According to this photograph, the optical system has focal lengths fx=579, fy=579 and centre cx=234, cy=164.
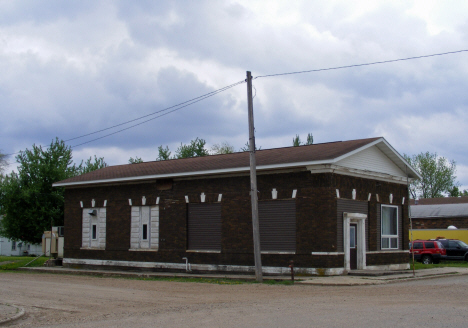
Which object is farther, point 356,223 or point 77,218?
point 77,218

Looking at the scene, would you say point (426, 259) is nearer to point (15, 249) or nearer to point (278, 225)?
point (278, 225)

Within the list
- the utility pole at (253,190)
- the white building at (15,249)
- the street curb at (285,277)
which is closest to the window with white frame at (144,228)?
the street curb at (285,277)

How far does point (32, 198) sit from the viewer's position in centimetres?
4228

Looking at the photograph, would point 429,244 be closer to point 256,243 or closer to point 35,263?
point 256,243

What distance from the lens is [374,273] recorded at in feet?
72.4

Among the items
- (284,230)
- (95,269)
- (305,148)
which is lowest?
(95,269)

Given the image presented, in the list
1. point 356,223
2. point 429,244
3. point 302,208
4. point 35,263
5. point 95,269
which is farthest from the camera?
point 429,244

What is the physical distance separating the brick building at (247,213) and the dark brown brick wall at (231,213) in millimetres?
42

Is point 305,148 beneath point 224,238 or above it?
above

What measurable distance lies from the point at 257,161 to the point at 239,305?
416 inches

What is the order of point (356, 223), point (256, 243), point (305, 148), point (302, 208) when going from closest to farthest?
point (256, 243) → point (302, 208) → point (356, 223) → point (305, 148)

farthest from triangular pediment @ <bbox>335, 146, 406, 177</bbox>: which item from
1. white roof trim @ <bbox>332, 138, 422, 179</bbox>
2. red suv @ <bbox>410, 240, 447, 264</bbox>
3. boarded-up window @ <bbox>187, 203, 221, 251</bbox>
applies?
red suv @ <bbox>410, 240, 447, 264</bbox>

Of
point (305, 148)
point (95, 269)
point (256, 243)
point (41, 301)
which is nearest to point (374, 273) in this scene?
point (256, 243)

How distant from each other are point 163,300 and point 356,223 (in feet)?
36.3
